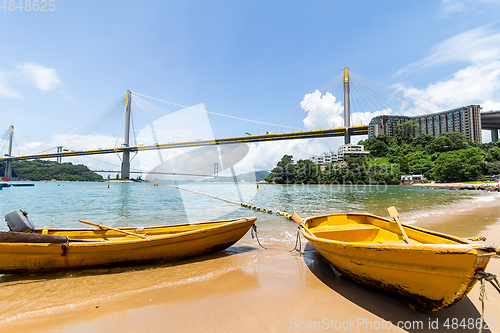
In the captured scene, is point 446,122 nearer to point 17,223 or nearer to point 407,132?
point 407,132

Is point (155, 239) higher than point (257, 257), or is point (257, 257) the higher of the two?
point (155, 239)

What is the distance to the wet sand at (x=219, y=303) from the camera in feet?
7.97

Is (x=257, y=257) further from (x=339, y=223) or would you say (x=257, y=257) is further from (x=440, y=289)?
(x=440, y=289)

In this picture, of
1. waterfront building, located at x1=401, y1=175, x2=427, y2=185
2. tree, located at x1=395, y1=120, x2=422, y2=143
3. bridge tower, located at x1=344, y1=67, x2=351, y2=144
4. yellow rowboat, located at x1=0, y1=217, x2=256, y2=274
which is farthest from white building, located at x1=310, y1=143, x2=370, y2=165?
yellow rowboat, located at x1=0, y1=217, x2=256, y2=274

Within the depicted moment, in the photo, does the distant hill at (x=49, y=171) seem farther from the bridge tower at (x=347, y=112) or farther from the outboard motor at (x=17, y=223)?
the outboard motor at (x=17, y=223)

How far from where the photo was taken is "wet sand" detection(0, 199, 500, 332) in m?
2.43

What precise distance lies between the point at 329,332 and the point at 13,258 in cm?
460

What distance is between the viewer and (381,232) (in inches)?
173

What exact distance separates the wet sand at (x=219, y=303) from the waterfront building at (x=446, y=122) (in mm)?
88634

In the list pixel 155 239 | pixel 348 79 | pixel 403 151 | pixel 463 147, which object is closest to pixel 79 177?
pixel 348 79

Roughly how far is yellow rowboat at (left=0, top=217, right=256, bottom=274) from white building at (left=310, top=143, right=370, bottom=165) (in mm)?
86659

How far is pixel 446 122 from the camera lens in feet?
305

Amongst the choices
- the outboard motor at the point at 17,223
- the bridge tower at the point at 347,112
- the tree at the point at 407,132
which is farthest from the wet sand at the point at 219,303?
the tree at the point at 407,132

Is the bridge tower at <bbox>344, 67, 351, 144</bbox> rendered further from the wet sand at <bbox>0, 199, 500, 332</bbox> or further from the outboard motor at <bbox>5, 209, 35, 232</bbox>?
the outboard motor at <bbox>5, 209, 35, 232</bbox>
